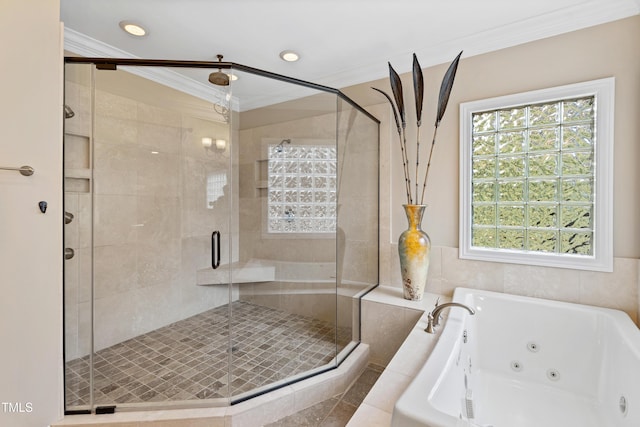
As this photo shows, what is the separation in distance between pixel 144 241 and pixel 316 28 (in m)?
2.23

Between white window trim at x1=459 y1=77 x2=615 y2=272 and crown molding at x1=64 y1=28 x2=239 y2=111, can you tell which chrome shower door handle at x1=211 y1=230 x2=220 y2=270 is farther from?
white window trim at x1=459 y1=77 x2=615 y2=272

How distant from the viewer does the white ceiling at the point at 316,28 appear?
1.69 meters

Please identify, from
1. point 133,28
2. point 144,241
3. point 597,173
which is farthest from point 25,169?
point 597,173

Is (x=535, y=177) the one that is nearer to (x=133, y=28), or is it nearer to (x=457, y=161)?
(x=457, y=161)

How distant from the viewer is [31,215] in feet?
4.30

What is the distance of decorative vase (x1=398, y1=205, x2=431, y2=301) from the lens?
1.99 metres

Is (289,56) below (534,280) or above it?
above

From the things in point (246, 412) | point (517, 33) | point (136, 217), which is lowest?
point (246, 412)

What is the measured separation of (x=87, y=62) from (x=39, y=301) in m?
1.35

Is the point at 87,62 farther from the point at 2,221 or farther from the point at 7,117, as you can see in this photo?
the point at 2,221

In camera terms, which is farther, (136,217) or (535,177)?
(136,217)

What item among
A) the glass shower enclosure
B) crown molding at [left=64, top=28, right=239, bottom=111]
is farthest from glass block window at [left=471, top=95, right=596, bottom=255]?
crown molding at [left=64, top=28, right=239, bottom=111]

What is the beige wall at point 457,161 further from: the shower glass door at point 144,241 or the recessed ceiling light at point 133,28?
the recessed ceiling light at point 133,28

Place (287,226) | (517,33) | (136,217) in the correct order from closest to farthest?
(517,33) → (136,217) → (287,226)
